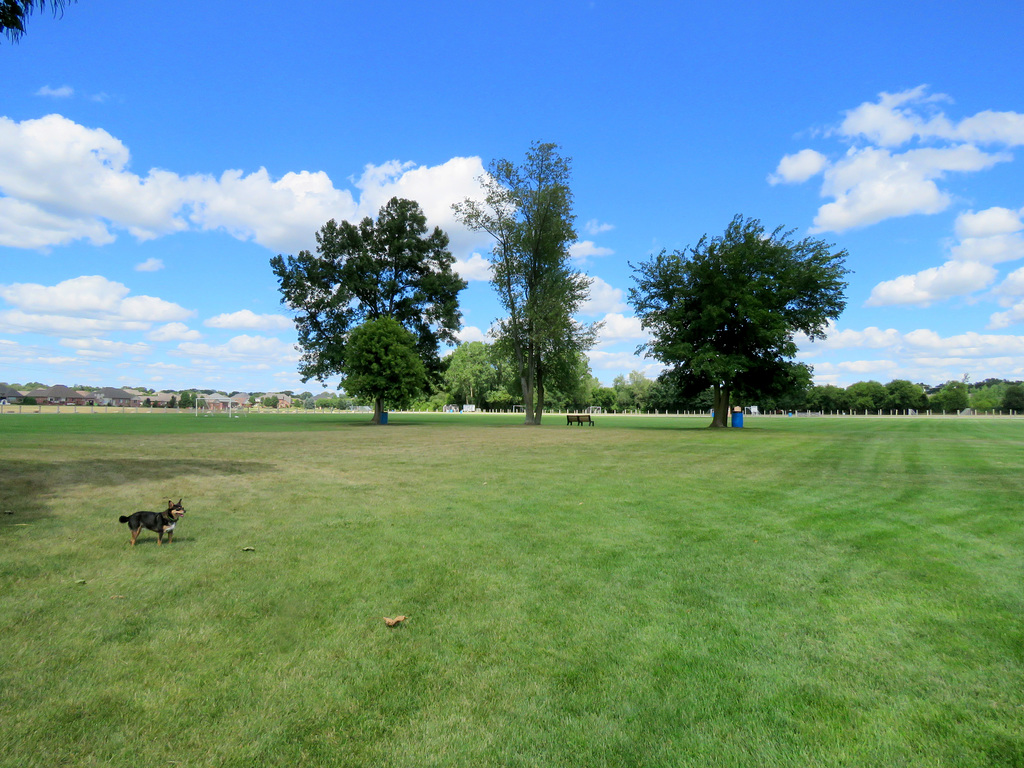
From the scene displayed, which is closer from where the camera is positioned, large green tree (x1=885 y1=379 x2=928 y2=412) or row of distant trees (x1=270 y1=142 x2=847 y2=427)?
row of distant trees (x1=270 y1=142 x2=847 y2=427)

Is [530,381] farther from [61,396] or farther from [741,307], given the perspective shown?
[61,396]

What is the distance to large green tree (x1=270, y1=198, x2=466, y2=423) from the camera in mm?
47562

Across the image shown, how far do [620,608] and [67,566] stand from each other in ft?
18.3

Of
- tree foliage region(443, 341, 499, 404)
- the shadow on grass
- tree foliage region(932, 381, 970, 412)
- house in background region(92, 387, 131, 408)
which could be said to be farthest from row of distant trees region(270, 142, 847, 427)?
house in background region(92, 387, 131, 408)

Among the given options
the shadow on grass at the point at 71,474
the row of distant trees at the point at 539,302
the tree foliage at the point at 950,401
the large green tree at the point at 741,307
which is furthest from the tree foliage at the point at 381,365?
the tree foliage at the point at 950,401

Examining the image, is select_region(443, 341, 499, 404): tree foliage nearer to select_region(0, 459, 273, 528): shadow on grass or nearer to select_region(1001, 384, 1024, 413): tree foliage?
select_region(0, 459, 273, 528): shadow on grass

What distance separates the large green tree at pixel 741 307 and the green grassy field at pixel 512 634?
26.2 m

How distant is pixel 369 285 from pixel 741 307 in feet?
102

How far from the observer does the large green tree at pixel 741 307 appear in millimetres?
33312

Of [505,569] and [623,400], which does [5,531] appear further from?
[623,400]

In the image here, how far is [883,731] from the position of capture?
9.28 feet

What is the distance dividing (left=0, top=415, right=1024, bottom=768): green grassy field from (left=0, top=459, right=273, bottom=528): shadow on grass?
0.25 meters

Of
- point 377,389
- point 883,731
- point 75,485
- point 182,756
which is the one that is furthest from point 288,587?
point 377,389

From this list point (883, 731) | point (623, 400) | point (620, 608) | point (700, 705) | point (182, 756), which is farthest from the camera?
point (623, 400)
